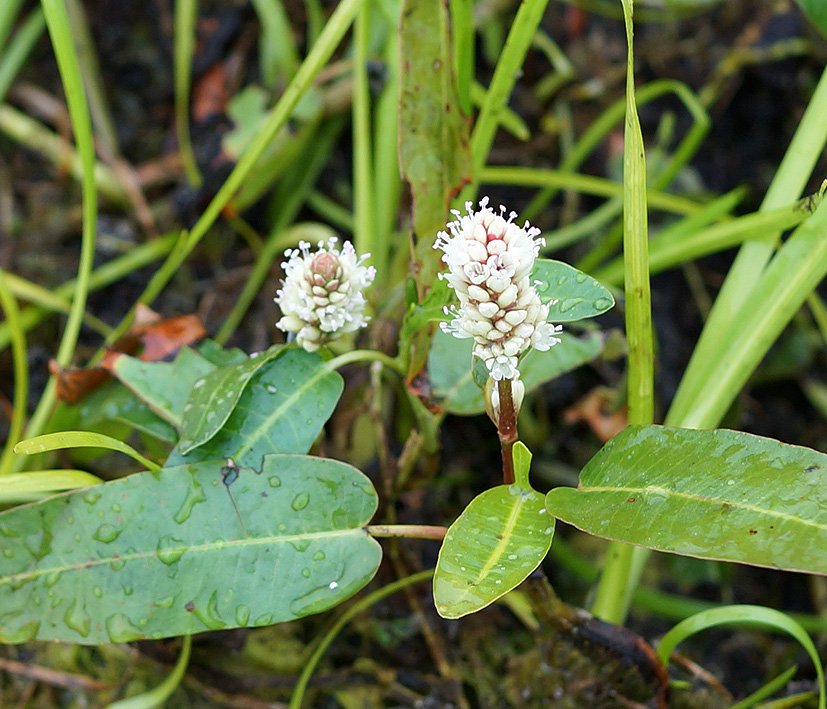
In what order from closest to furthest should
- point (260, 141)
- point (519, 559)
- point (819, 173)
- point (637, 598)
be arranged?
point (519, 559)
point (260, 141)
point (637, 598)
point (819, 173)

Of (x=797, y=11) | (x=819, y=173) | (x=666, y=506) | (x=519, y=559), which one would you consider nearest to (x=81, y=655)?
(x=519, y=559)

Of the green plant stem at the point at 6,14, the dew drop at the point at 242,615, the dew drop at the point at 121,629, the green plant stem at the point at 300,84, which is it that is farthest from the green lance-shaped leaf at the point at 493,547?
the green plant stem at the point at 6,14

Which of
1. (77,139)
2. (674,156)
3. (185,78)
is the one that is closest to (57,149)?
(185,78)

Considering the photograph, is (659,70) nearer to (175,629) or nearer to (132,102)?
(132,102)

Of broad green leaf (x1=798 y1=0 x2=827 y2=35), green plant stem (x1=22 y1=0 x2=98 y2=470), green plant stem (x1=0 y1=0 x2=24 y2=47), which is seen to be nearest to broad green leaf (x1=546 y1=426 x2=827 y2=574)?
broad green leaf (x1=798 y1=0 x2=827 y2=35)

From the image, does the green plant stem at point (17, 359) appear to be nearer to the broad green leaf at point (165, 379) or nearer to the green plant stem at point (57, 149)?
the broad green leaf at point (165, 379)

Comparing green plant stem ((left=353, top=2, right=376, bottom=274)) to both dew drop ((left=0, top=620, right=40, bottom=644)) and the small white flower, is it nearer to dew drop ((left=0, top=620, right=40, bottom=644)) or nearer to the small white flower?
the small white flower
